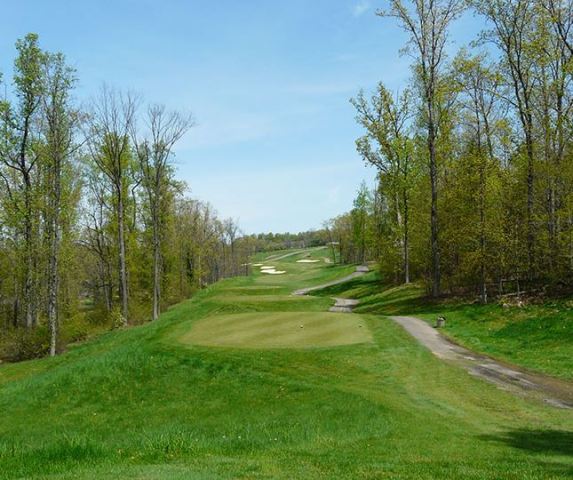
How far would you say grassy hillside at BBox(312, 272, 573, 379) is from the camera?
1702cm

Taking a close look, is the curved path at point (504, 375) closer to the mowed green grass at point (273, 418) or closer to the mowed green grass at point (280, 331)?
the mowed green grass at point (273, 418)

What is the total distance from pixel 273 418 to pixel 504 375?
7.09 meters

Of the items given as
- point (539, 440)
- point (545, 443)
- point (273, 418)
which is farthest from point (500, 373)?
point (273, 418)

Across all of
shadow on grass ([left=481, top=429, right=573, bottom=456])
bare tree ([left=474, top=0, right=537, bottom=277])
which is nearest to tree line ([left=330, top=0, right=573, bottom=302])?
bare tree ([left=474, top=0, right=537, bottom=277])

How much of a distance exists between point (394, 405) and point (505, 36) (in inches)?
967

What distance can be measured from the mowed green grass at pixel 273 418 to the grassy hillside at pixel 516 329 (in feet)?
8.65

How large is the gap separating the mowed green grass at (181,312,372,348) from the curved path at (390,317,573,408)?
2.78 m

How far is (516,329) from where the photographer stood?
2106 centimetres

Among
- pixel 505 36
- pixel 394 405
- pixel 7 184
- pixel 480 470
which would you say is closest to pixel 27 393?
pixel 394 405

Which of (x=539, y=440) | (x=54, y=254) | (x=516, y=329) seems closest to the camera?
(x=539, y=440)

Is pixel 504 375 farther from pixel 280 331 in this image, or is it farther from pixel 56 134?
pixel 56 134

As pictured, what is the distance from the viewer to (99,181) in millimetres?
50219

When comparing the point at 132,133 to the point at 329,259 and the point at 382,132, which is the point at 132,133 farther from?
the point at 329,259

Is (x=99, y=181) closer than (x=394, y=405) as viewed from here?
No
